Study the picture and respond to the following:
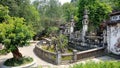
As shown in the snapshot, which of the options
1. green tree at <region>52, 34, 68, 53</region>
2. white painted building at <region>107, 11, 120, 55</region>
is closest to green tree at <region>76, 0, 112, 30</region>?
green tree at <region>52, 34, 68, 53</region>

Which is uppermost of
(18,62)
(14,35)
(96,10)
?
(96,10)

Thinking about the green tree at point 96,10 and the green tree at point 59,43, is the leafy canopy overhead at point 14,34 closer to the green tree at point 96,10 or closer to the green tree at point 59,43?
the green tree at point 59,43

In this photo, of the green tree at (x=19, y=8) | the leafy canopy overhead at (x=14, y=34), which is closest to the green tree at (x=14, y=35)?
the leafy canopy overhead at (x=14, y=34)

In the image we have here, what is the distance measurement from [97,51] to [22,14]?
1481 centimetres

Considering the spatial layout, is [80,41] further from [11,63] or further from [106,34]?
[11,63]

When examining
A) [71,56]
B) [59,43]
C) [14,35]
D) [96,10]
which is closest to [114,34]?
[71,56]

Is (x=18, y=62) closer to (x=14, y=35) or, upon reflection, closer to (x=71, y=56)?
(x=14, y=35)

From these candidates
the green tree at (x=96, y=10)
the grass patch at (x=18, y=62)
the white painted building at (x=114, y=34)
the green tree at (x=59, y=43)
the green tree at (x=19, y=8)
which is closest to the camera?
the grass patch at (x=18, y=62)

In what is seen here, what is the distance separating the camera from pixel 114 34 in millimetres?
15250

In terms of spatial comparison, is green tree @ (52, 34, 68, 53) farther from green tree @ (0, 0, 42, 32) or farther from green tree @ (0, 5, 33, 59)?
green tree @ (0, 0, 42, 32)

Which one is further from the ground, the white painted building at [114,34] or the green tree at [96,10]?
the green tree at [96,10]

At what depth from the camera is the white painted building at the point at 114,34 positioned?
14.8 metres

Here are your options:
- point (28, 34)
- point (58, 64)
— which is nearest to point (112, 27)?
point (58, 64)

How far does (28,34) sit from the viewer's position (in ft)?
47.2
